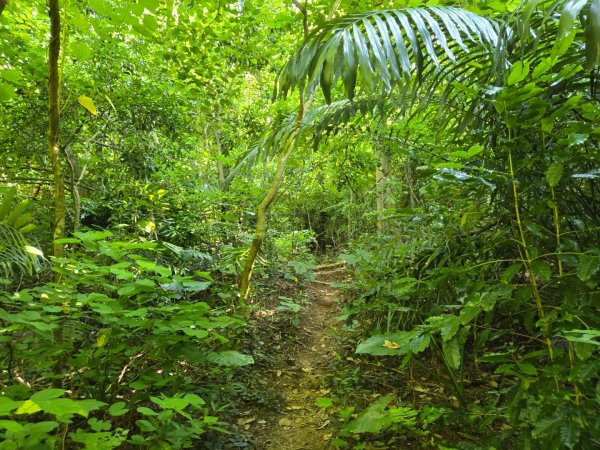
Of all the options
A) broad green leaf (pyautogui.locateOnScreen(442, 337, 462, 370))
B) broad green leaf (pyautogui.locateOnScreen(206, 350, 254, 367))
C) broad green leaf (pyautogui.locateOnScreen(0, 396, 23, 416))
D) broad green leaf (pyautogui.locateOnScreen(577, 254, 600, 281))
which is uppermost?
broad green leaf (pyautogui.locateOnScreen(577, 254, 600, 281))

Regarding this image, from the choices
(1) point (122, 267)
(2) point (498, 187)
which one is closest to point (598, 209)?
(2) point (498, 187)

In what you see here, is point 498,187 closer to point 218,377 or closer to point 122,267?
point 122,267

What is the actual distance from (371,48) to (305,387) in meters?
2.83

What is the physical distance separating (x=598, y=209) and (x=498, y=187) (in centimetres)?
60

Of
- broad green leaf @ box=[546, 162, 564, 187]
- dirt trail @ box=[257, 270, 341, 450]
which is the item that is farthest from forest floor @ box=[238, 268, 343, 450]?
broad green leaf @ box=[546, 162, 564, 187]

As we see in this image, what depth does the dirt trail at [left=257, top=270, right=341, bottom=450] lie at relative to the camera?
2.52 m

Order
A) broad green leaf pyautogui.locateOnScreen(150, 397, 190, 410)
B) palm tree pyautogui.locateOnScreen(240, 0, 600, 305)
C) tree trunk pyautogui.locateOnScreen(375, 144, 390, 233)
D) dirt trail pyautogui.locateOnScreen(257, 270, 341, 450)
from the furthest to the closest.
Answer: tree trunk pyautogui.locateOnScreen(375, 144, 390, 233) → dirt trail pyautogui.locateOnScreen(257, 270, 341, 450) → broad green leaf pyautogui.locateOnScreen(150, 397, 190, 410) → palm tree pyautogui.locateOnScreen(240, 0, 600, 305)

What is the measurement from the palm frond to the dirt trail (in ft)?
7.57

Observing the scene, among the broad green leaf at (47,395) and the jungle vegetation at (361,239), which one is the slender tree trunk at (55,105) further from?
the broad green leaf at (47,395)

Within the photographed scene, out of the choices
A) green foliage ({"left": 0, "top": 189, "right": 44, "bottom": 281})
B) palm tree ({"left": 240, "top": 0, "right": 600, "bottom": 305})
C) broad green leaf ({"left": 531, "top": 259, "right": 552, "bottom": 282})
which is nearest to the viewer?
broad green leaf ({"left": 531, "top": 259, "right": 552, "bottom": 282})

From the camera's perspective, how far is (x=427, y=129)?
3766 mm

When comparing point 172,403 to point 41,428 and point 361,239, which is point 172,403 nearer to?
point 41,428

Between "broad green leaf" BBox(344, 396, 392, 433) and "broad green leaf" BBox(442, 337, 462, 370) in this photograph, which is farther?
"broad green leaf" BBox(344, 396, 392, 433)

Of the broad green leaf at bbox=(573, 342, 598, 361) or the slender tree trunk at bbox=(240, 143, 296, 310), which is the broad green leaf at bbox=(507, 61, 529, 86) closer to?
the broad green leaf at bbox=(573, 342, 598, 361)
